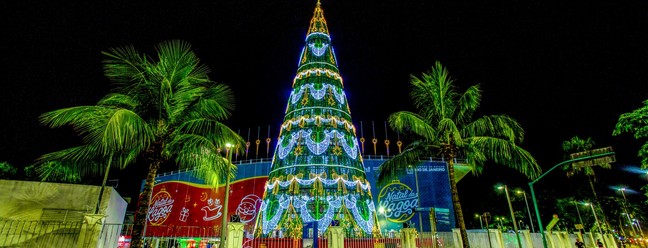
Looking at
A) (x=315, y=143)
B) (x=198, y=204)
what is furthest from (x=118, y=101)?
(x=198, y=204)

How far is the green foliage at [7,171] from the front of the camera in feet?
84.8

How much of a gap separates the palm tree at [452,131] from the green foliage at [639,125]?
4.00 m

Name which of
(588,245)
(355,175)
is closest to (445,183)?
(588,245)

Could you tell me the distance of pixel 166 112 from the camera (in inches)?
390

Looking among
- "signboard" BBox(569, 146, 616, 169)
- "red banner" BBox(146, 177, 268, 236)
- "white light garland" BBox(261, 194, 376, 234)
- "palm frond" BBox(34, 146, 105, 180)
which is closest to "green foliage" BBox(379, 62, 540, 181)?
"signboard" BBox(569, 146, 616, 169)

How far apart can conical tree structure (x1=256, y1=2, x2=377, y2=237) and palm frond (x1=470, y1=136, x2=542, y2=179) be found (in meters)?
8.21

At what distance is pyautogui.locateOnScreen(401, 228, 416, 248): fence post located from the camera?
14.7 metres

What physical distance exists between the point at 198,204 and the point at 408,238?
116 feet

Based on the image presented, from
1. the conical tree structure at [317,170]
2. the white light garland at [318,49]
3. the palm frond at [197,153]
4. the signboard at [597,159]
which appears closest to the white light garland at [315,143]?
the conical tree structure at [317,170]

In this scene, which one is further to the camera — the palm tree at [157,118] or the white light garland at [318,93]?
Result: the white light garland at [318,93]

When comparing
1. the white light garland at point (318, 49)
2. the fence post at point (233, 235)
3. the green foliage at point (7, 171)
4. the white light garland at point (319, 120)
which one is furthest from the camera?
the green foliage at point (7, 171)

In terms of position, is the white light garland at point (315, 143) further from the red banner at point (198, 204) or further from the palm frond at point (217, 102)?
the red banner at point (198, 204)

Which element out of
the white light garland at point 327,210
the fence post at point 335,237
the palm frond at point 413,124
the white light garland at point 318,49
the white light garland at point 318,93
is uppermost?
the white light garland at point 318,49

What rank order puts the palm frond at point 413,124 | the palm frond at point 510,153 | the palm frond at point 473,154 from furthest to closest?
the palm frond at point 413,124 < the palm frond at point 473,154 < the palm frond at point 510,153
